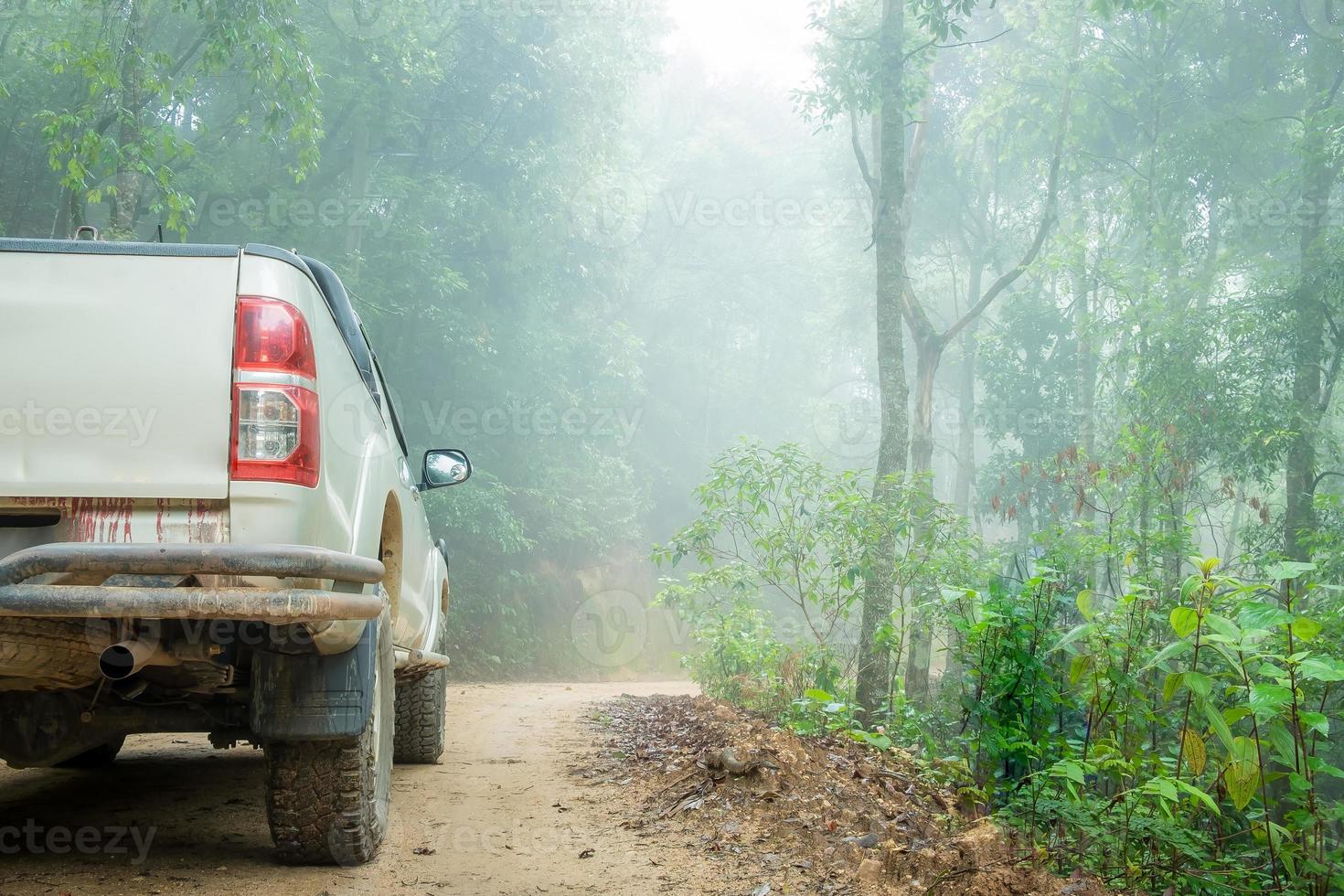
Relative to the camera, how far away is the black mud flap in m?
3.24

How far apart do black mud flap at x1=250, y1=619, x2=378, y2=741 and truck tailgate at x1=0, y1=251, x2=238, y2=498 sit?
0.72 metres

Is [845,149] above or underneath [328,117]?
above

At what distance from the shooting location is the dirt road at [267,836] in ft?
11.7

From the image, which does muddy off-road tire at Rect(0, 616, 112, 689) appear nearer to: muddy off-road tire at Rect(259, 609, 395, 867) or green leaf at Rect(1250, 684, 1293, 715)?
muddy off-road tire at Rect(259, 609, 395, 867)

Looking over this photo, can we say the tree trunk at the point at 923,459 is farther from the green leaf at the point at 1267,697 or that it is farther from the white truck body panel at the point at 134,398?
the white truck body panel at the point at 134,398

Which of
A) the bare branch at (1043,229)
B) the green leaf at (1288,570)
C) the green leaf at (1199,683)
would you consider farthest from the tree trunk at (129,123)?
the green leaf at (1288,570)

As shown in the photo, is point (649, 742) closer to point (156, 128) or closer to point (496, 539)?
point (156, 128)

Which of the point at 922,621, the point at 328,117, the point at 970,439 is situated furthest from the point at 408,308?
the point at 970,439

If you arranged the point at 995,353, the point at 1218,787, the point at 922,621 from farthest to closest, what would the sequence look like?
the point at 995,353 → the point at 922,621 → the point at 1218,787

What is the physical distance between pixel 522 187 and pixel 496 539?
8115 mm

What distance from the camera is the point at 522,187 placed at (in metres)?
23.2

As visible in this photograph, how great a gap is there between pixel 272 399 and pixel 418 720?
384 cm

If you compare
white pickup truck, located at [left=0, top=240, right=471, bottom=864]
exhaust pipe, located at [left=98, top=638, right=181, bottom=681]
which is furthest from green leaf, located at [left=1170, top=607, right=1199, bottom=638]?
exhaust pipe, located at [left=98, top=638, right=181, bottom=681]

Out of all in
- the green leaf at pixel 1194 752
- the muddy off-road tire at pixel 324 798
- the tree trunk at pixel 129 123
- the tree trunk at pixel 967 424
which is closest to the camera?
the muddy off-road tire at pixel 324 798
